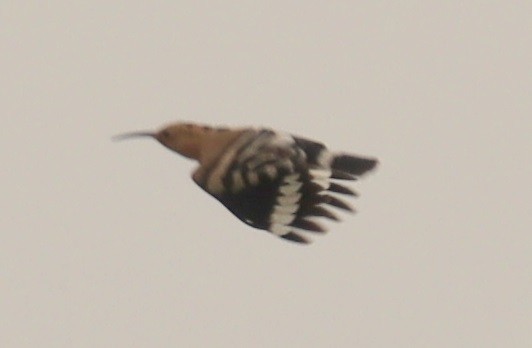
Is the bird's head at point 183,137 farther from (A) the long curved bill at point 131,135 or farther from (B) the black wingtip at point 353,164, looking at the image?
(B) the black wingtip at point 353,164

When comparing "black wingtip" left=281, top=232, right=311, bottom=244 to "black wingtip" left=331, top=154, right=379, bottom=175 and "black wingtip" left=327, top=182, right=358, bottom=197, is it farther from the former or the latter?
"black wingtip" left=331, top=154, right=379, bottom=175

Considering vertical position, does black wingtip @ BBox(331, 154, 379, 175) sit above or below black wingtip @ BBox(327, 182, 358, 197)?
above

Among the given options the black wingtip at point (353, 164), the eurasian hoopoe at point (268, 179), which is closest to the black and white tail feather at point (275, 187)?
the eurasian hoopoe at point (268, 179)

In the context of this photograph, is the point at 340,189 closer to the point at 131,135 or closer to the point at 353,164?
the point at 353,164

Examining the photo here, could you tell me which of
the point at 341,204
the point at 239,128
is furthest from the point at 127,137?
the point at 341,204

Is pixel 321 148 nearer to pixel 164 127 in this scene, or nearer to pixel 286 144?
pixel 286 144

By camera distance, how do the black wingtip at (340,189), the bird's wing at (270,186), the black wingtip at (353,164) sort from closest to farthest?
the bird's wing at (270,186), the black wingtip at (340,189), the black wingtip at (353,164)

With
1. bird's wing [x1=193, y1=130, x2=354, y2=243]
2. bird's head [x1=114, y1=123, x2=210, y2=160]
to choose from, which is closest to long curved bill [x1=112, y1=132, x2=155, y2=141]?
bird's head [x1=114, y1=123, x2=210, y2=160]

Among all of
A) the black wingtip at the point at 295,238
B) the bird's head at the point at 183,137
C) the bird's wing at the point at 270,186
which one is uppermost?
the bird's head at the point at 183,137
